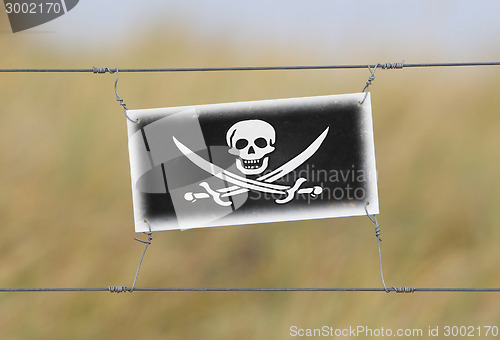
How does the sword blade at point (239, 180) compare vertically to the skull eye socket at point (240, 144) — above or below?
below

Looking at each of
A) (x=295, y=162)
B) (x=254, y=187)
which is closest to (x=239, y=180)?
(x=254, y=187)

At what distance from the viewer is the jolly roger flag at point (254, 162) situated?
1.36 meters

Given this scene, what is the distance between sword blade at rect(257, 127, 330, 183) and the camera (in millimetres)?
1358

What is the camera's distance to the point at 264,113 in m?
1.37

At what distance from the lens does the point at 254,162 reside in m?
1.36

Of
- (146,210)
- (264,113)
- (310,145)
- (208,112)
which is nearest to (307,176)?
(310,145)

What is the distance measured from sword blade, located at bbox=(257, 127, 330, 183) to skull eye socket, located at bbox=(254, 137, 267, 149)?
7 cm

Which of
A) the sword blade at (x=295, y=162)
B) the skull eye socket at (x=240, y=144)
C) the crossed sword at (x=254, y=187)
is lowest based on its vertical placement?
the crossed sword at (x=254, y=187)

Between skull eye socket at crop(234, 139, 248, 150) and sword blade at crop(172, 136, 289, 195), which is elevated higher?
skull eye socket at crop(234, 139, 248, 150)

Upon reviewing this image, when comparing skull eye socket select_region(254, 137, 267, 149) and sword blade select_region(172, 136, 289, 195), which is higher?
skull eye socket select_region(254, 137, 267, 149)

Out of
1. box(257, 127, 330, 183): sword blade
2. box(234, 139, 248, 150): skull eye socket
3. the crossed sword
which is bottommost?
the crossed sword

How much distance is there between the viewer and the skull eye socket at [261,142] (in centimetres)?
137

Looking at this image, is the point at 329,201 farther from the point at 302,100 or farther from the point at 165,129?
the point at 165,129

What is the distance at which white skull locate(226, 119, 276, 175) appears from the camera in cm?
136
